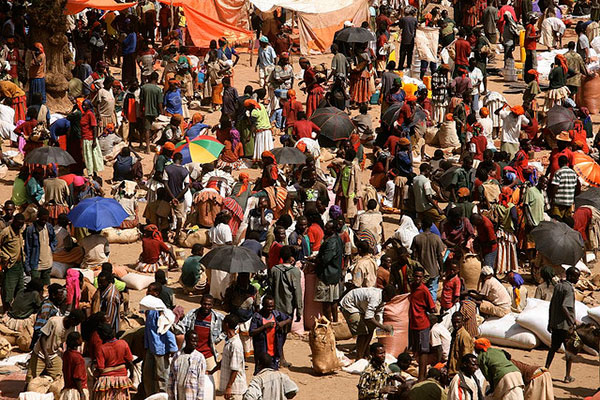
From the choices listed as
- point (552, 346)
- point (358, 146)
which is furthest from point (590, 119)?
point (552, 346)

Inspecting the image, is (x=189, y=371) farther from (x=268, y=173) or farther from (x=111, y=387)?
(x=268, y=173)

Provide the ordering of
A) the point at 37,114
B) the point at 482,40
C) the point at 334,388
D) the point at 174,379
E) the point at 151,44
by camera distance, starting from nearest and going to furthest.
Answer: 1. the point at 174,379
2. the point at 334,388
3. the point at 37,114
4. the point at 482,40
5. the point at 151,44

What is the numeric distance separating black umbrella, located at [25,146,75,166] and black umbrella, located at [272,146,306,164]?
2.93 metres

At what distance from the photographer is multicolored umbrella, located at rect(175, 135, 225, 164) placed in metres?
17.4

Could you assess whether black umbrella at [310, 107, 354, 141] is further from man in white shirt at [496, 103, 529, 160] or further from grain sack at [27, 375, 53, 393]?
grain sack at [27, 375, 53, 393]

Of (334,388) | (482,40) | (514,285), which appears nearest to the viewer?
(334,388)

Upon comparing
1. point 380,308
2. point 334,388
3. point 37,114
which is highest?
point 37,114

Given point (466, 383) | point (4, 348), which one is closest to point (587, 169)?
point (466, 383)

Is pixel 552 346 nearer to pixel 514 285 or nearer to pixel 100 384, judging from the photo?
pixel 514 285

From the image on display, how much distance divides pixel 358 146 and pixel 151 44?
9.05 metres

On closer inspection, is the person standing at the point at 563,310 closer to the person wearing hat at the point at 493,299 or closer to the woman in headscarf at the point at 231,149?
the person wearing hat at the point at 493,299

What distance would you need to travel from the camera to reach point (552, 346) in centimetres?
1337

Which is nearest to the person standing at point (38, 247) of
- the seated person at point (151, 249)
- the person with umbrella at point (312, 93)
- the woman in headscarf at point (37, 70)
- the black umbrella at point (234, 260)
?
the seated person at point (151, 249)

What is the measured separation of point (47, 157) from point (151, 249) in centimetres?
209
